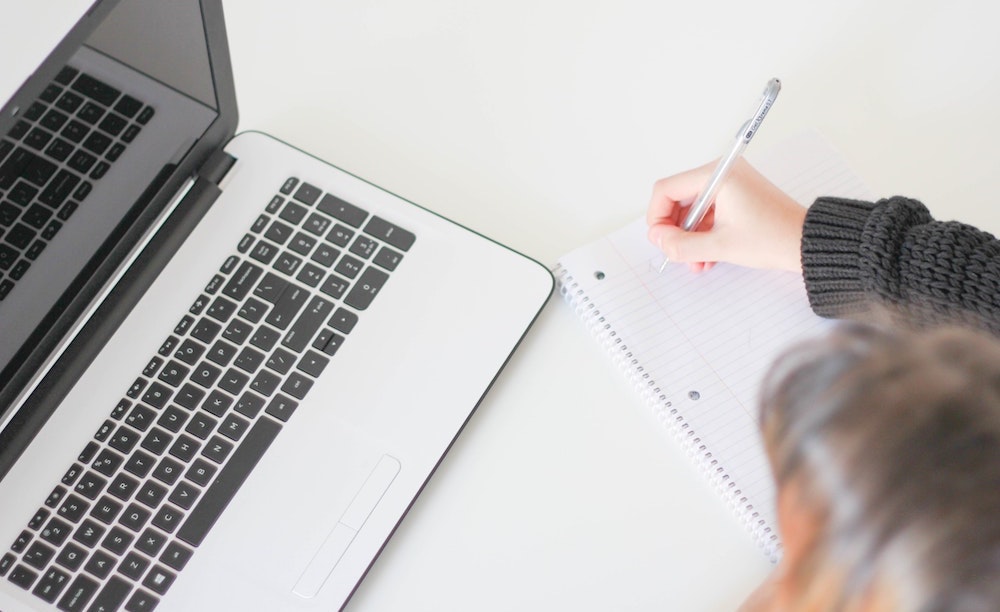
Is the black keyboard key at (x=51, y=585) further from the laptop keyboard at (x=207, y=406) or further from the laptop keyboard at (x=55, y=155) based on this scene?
the laptop keyboard at (x=55, y=155)

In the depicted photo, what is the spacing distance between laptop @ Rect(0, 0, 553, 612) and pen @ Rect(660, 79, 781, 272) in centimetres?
13

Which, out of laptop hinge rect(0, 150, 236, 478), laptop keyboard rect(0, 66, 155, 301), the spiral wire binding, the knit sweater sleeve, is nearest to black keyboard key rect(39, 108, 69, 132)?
laptop keyboard rect(0, 66, 155, 301)

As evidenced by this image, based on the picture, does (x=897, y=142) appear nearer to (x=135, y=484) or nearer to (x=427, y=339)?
(x=427, y=339)

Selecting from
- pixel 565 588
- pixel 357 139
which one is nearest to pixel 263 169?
pixel 357 139

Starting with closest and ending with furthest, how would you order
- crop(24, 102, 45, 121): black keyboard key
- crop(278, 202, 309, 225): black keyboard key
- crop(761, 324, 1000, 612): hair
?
crop(761, 324, 1000, 612): hair < crop(24, 102, 45, 121): black keyboard key < crop(278, 202, 309, 225): black keyboard key

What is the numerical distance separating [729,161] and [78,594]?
528 mm

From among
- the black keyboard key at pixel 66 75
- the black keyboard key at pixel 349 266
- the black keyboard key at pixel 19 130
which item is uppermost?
the black keyboard key at pixel 349 266

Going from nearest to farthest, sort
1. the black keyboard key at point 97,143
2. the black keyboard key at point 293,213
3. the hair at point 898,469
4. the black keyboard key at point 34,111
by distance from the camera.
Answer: the hair at point 898,469 → the black keyboard key at point 34,111 → the black keyboard key at point 97,143 → the black keyboard key at point 293,213

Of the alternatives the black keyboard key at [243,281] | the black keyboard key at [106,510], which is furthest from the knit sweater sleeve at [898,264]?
the black keyboard key at [106,510]

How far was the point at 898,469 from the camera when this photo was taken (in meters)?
0.38

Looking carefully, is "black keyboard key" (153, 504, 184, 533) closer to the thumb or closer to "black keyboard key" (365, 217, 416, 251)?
"black keyboard key" (365, 217, 416, 251)

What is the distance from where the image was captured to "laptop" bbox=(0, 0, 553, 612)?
58 centimetres

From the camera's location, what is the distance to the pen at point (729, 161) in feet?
1.95

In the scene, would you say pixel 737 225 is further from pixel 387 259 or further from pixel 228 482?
pixel 228 482
